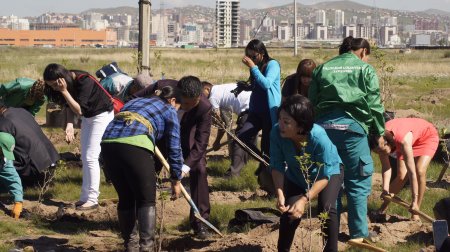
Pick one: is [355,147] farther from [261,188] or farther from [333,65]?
[261,188]

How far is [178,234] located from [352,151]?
2046mm

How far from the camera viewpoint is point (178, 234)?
7.95 metres

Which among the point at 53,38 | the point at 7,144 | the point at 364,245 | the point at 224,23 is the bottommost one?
the point at 364,245

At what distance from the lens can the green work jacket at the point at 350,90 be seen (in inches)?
268

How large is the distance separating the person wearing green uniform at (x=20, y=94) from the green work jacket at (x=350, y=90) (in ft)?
14.8

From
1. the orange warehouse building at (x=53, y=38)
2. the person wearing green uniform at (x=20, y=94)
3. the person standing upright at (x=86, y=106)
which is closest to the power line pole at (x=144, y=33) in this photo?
the person wearing green uniform at (x=20, y=94)

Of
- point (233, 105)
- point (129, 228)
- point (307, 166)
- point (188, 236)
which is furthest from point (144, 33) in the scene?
point (307, 166)

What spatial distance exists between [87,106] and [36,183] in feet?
6.77

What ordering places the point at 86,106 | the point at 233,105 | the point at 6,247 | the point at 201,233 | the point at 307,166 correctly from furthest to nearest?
1. the point at 233,105
2. the point at 86,106
3. the point at 201,233
4. the point at 6,247
5. the point at 307,166

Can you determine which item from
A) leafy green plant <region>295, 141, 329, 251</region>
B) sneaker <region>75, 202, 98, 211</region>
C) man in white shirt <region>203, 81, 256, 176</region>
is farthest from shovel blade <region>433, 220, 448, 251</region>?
man in white shirt <region>203, 81, 256, 176</region>

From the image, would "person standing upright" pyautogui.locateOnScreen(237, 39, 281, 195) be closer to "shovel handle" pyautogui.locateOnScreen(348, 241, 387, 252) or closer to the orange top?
the orange top

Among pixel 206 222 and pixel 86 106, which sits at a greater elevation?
pixel 86 106

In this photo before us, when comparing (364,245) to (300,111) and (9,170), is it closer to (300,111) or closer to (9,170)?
(300,111)

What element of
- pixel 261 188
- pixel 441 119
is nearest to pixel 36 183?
pixel 261 188
